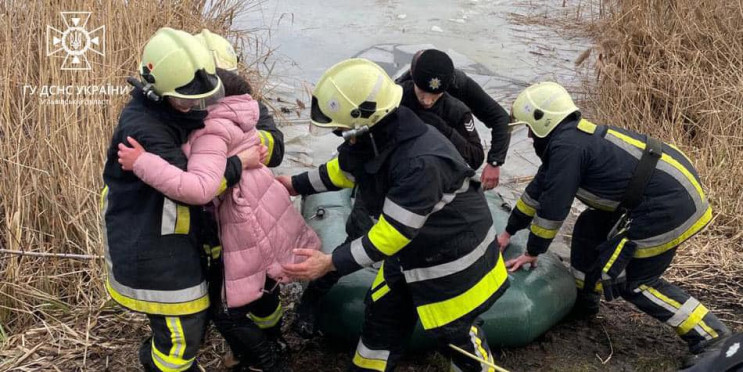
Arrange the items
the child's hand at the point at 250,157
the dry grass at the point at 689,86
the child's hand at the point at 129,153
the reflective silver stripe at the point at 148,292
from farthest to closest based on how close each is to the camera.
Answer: the dry grass at the point at 689,86, the child's hand at the point at 250,157, the reflective silver stripe at the point at 148,292, the child's hand at the point at 129,153

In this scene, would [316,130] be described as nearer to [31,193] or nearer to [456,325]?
[456,325]

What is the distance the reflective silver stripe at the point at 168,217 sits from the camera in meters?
2.39

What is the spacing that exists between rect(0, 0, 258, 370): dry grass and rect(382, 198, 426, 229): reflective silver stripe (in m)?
1.74

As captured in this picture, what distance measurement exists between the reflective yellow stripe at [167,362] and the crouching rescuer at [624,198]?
1.67 meters

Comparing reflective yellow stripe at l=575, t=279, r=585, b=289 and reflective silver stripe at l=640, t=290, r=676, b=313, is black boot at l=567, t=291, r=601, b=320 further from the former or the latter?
reflective silver stripe at l=640, t=290, r=676, b=313

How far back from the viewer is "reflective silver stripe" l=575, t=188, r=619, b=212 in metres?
3.17

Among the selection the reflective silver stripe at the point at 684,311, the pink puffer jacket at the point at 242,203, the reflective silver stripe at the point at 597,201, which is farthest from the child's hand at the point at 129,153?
the reflective silver stripe at the point at 684,311

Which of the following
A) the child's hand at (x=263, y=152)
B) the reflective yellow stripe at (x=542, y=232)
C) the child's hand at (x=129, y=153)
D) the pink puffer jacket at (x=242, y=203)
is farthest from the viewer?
the reflective yellow stripe at (x=542, y=232)

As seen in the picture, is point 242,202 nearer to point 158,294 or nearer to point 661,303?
point 158,294

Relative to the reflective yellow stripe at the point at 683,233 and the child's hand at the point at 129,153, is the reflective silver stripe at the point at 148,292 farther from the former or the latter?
the reflective yellow stripe at the point at 683,233

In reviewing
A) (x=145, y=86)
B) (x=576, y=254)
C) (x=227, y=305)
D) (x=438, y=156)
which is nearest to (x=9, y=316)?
(x=227, y=305)

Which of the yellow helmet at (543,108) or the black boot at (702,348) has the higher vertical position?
the yellow helmet at (543,108)

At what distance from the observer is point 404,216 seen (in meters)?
2.35

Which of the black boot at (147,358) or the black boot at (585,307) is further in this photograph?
the black boot at (585,307)
